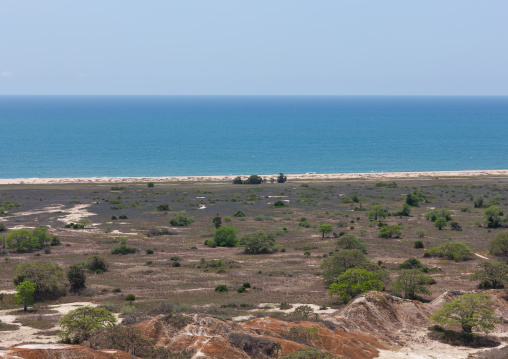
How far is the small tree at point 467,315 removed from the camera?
1220 inches

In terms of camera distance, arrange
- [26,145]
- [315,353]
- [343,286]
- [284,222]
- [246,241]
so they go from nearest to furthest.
→ [315,353], [343,286], [246,241], [284,222], [26,145]

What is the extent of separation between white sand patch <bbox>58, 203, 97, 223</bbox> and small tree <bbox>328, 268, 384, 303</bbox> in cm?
4449

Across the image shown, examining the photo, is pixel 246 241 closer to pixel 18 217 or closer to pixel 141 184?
pixel 18 217

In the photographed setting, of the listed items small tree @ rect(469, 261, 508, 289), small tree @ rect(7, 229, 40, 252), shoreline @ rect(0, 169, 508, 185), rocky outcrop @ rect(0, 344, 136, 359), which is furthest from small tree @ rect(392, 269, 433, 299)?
shoreline @ rect(0, 169, 508, 185)

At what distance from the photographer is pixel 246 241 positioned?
5562 centimetres

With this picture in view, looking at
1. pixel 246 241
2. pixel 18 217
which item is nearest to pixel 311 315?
pixel 246 241

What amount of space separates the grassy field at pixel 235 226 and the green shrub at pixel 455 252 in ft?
3.28

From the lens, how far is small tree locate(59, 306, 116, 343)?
27.8 meters

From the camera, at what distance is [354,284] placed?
125 feet

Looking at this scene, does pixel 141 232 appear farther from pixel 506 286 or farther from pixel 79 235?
pixel 506 286

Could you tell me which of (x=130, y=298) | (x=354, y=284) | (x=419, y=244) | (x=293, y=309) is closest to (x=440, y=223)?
(x=419, y=244)

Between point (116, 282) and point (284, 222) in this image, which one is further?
point (284, 222)

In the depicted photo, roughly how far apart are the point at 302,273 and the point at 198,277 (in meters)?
8.74

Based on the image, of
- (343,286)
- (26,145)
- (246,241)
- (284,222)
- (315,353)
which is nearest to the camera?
(315,353)
